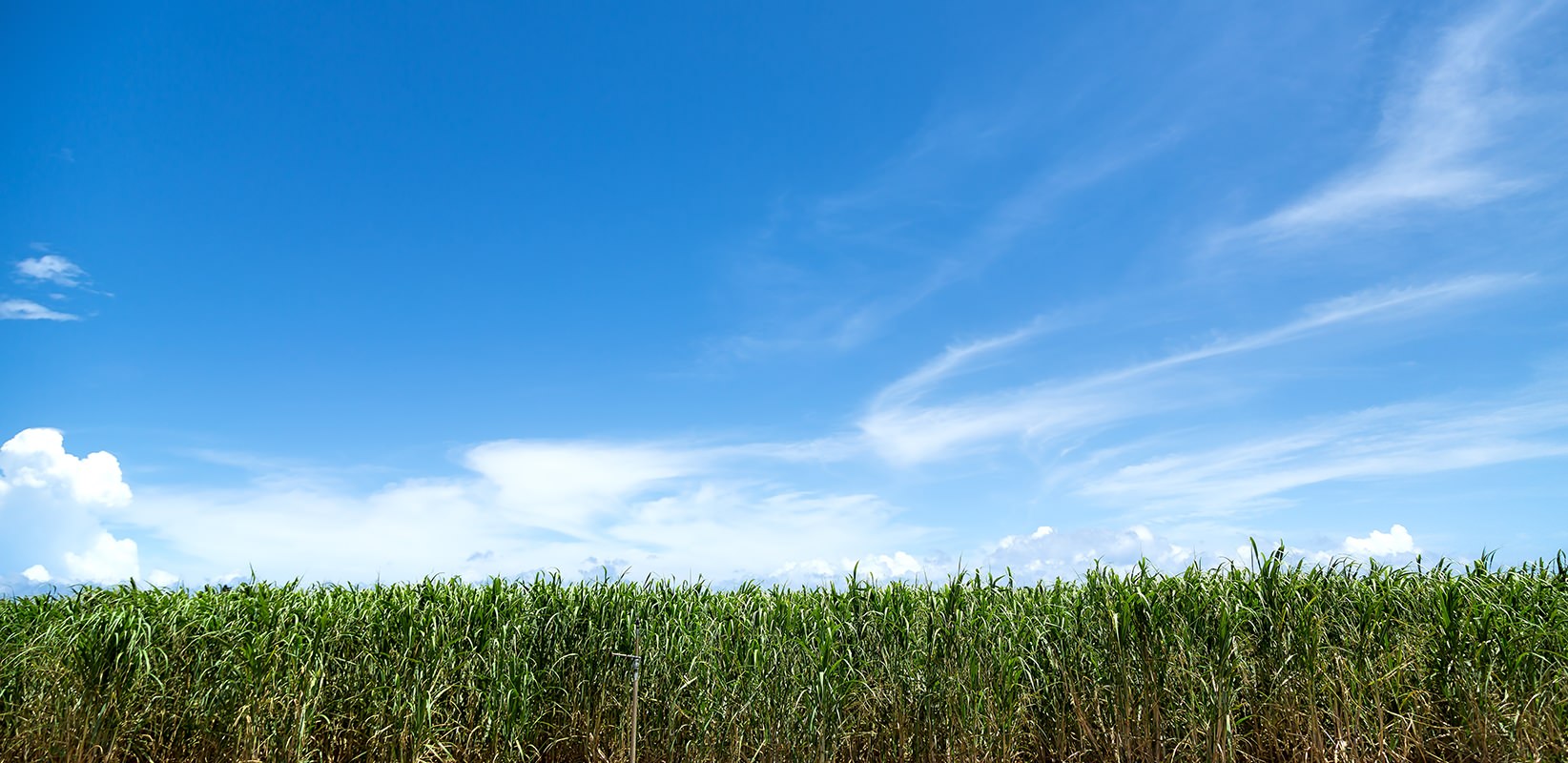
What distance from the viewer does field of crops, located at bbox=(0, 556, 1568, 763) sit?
593 cm

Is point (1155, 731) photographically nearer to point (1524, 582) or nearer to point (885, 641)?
point (885, 641)

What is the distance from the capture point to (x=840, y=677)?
639 cm

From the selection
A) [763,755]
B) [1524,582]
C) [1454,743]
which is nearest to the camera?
[1454,743]

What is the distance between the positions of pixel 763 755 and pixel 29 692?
5155 millimetres

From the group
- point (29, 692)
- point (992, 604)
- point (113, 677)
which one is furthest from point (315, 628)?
point (992, 604)

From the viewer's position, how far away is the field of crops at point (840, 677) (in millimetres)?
5934

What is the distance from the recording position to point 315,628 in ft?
21.2

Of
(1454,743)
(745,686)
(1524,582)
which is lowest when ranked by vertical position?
(1454,743)

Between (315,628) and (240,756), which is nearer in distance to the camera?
(240,756)

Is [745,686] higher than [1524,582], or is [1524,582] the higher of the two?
[1524,582]

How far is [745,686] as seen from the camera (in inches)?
249

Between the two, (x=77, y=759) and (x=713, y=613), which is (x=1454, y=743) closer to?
(x=713, y=613)

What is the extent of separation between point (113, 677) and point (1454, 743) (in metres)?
8.85

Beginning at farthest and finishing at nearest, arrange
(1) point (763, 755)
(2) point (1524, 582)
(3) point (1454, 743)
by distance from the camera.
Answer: (2) point (1524, 582), (1) point (763, 755), (3) point (1454, 743)
